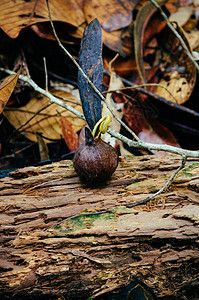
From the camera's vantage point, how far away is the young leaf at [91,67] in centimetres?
109

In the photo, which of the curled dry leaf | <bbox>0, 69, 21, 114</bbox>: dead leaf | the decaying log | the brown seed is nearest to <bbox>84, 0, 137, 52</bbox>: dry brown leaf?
the curled dry leaf

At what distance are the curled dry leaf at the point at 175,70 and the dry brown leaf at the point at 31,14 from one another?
71 cm

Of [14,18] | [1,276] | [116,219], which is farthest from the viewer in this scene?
[14,18]

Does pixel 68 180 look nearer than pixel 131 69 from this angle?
Yes

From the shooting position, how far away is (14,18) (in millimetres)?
1417

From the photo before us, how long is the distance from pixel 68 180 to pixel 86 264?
1.32ft

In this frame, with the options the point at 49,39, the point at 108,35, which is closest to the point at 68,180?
the point at 49,39

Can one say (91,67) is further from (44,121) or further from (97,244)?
(97,244)

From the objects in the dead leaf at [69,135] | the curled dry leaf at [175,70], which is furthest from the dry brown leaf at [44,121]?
the curled dry leaf at [175,70]

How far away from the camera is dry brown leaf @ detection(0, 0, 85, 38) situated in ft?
4.57

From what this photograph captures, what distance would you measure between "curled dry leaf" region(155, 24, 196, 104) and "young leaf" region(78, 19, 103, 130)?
73cm

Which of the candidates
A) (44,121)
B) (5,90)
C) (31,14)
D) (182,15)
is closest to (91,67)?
(5,90)

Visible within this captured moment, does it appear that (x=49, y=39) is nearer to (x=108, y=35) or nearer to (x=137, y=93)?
(x=108, y=35)

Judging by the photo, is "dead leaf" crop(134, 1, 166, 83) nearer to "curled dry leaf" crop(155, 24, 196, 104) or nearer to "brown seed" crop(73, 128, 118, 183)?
"curled dry leaf" crop(155, 24, 196, 104)
